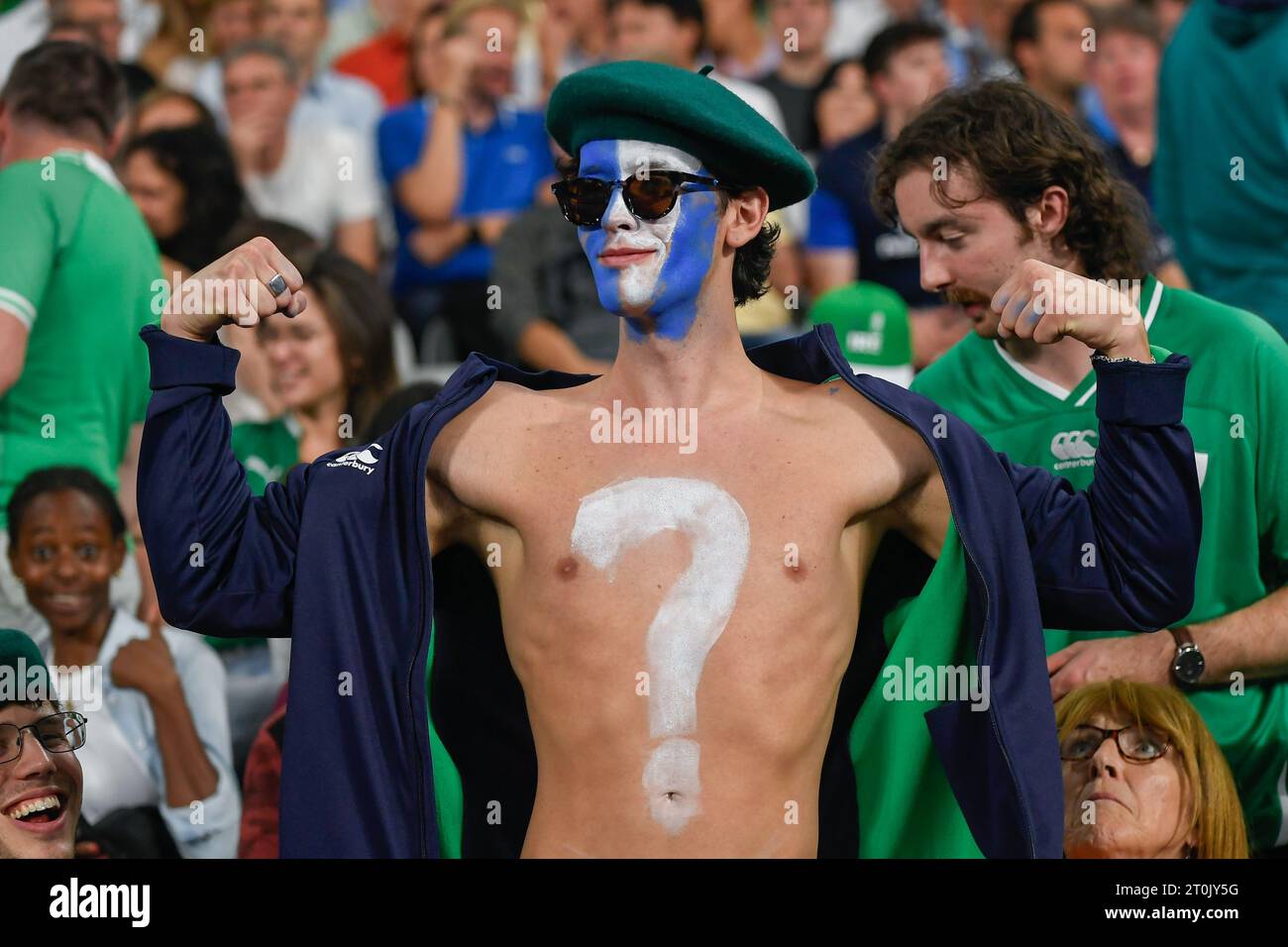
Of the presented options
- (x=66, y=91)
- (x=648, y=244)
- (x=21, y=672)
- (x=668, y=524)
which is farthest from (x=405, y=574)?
(x=66, y=91)

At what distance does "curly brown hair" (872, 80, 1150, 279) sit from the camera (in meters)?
4.30

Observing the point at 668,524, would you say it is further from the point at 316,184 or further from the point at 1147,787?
the point at 316,184

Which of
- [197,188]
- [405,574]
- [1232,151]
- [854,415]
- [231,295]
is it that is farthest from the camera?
[197,188]

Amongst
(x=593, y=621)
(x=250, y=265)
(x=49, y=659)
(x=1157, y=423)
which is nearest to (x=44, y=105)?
(x=49, y=659)

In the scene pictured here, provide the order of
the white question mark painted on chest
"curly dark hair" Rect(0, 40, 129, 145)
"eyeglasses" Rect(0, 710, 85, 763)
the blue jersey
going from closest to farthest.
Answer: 1. the white question mark painted on chest
2. "eyeglasses" Rect(0, 710, 85, 763)
3. "curly dark hair" Rect(0, 40, 129, 145)
4. the blue jersey

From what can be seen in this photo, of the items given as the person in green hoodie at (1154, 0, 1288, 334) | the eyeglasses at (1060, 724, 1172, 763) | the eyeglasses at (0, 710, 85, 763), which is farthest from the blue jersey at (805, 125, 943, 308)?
the eyeglasses at (0, 710, 85, 763)

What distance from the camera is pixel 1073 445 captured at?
434cm

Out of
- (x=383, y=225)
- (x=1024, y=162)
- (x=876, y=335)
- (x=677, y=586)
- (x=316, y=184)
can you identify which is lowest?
(x=677, y=586)

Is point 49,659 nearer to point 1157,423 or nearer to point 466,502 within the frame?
point 466,502

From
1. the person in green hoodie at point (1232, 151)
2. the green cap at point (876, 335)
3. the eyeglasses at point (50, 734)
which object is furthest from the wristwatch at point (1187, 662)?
the eyeglasses at point (50, 734)

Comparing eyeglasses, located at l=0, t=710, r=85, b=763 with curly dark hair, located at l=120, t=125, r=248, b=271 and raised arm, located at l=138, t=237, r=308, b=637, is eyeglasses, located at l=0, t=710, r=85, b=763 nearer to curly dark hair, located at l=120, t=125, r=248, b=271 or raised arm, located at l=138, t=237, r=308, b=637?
raised arm, located at l=138, t=237, r=308, b=637

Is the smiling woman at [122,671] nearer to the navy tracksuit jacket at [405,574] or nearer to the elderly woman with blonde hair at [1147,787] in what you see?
the navy tracksuit jacket at [405,574]

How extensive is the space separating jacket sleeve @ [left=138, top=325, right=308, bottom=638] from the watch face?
1.89 metres

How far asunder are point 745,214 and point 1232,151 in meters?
2.48
